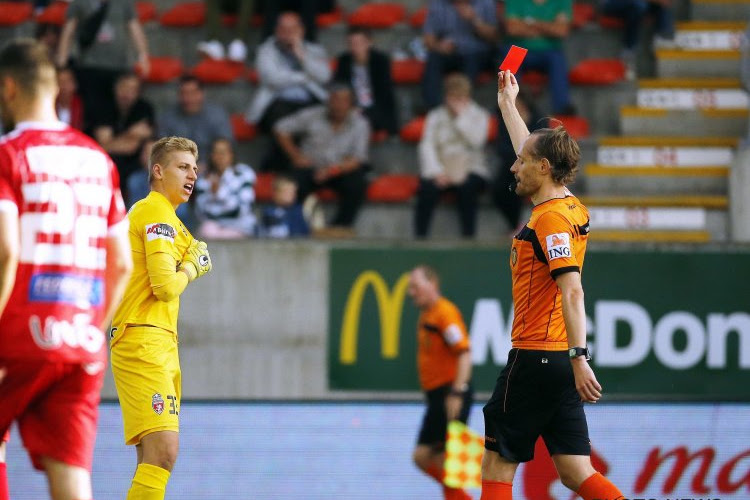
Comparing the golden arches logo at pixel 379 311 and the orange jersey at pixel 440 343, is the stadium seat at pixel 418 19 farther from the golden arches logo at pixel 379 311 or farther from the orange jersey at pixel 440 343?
the orange jersey at pixel 440 343

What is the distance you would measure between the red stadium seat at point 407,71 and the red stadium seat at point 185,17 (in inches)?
86.7

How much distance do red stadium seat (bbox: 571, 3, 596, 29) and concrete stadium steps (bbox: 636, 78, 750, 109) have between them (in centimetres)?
94

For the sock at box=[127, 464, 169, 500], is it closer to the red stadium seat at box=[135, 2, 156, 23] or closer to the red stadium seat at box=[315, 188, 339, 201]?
the red stadium seat at box=[315, 188, 339, 201]

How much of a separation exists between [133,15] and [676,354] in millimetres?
Result: 6493

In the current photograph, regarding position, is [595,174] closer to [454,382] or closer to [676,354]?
[676,354]

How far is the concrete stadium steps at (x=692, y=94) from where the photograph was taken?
13344 mm

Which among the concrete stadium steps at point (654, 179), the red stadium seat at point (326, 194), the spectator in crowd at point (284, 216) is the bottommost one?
the spectator in crowd at point (284, 216)

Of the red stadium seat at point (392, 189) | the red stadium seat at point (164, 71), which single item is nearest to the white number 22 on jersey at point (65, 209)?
the red stadium seat at point (392, 189)

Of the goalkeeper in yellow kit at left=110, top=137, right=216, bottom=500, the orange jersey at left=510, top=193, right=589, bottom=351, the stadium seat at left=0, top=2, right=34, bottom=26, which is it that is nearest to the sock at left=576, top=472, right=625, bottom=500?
the orange jersey at left=510, top=193, right=589, bottom=351

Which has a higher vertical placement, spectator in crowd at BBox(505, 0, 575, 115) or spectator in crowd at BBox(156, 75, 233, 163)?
spectator in crowd at BBox(505, 0, 575, 115)

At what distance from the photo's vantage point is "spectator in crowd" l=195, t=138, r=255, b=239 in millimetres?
11312

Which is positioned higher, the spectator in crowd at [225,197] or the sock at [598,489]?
the spectator in crowd at [225,197]

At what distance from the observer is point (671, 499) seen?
31.6 feet

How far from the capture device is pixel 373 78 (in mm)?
12938
